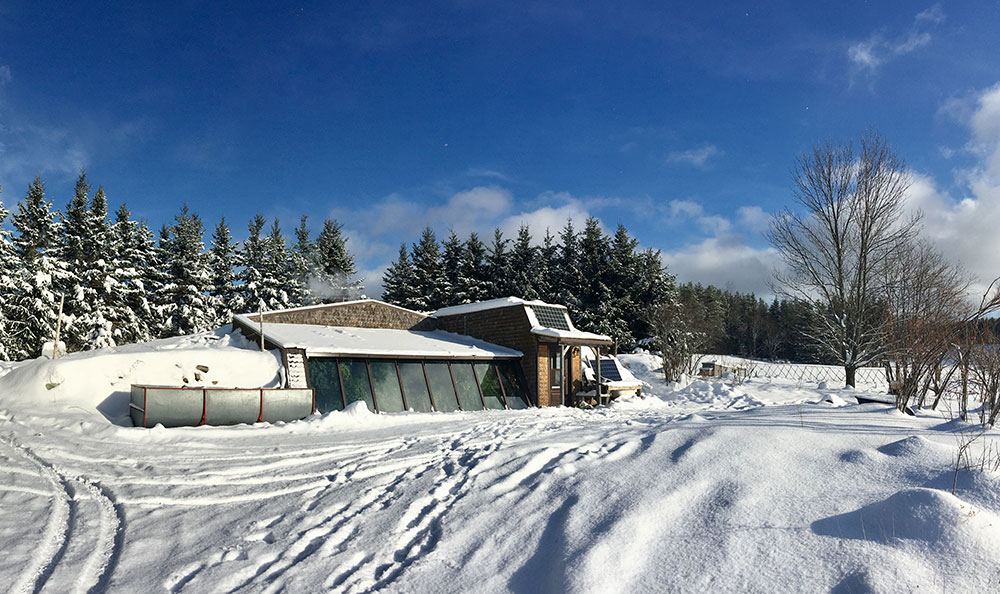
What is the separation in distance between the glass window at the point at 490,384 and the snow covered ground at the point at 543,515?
8.54 m

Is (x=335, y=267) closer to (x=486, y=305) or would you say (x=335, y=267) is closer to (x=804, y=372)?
(x=486, y=305)

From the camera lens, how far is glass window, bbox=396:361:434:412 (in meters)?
14.1

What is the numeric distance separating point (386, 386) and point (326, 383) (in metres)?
1.55

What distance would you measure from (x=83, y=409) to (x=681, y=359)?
2096 centimetres

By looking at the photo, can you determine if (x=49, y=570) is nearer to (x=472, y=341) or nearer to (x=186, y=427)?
(x=186, y=427)

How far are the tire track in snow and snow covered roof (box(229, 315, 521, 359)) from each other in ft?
25.9

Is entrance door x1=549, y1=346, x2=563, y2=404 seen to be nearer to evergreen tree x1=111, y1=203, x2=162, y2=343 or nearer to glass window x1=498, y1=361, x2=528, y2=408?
glass window x1=498, y1=361, x2=528, y2=408

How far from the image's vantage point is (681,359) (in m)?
23.8

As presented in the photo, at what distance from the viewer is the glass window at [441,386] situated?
1460cm

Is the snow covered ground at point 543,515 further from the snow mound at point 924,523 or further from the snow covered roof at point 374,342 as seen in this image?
the snow covered roof at point 374,342

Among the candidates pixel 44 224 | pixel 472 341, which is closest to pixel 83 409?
pixel 472 341

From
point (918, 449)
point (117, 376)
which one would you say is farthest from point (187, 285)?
point (918, 449)

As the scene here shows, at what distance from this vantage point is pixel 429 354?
15.0 m

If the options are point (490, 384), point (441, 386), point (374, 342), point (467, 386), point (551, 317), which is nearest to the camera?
point (441, 386)
